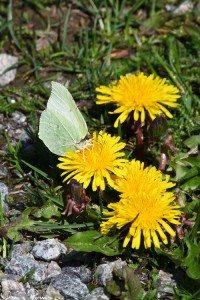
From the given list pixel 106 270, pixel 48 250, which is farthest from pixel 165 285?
pixel 48 250

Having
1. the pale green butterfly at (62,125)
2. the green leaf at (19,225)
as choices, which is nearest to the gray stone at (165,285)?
the green leaf at (19,225)

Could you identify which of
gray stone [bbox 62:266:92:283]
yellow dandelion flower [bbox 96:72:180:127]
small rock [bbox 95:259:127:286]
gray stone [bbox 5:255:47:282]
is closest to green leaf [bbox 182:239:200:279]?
small rock [bbox 95:259:127:286]

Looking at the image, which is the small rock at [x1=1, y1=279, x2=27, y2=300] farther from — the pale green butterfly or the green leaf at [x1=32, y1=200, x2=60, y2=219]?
the pale green butterfly

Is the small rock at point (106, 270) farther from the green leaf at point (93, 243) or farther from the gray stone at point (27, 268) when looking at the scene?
the gray stone at point (27, 268)

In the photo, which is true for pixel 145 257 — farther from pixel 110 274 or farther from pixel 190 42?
pixel 190 42

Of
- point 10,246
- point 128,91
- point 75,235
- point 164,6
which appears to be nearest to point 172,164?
point 128,91
